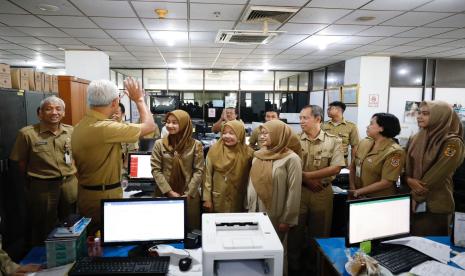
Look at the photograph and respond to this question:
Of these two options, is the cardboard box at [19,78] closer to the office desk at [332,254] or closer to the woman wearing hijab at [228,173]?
the woman wearing hijab at [228,173]

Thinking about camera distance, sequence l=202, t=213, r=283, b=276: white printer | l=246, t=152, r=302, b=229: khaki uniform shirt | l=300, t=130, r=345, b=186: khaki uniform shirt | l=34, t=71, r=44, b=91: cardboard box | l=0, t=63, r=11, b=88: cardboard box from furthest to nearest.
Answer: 1. l=34, t=71, r=44, b=91: cardboard box
2. l=0, t=63, r=11, b=88: cardboard box
3. l=300, t=130, r=345, b=186: khaki uniform shirt
4. l=246, t=152, r=302, b=229: khaki uniform shirt
5. l=202, t=213, r=283, b=276: white printer

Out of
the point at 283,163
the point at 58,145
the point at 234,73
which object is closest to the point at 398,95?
the point at 234,73

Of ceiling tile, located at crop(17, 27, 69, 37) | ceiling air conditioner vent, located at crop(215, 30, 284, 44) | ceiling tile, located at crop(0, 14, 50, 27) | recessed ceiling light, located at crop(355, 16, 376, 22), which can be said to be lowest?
ceiling air conditioner vent, located at crop(215, 30, 284, 44)

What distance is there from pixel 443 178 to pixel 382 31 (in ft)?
9.04

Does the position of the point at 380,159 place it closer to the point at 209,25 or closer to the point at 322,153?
the point at 322,153

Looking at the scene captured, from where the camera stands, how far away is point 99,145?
6.28 feet

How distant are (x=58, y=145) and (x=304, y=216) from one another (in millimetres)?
2487

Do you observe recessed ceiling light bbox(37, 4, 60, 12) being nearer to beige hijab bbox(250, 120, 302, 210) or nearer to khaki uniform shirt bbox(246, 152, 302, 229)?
beige hijab bbox(250, 120, 302, 210)

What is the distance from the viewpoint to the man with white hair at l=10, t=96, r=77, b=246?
2.89 meters

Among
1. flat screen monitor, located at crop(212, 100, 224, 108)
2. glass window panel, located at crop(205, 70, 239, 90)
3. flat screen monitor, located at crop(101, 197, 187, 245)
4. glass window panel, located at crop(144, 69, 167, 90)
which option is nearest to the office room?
flat screen monitor, located at crop(101, 197, 187, 245)

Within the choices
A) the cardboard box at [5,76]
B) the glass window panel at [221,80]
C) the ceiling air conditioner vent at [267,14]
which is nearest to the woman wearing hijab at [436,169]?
the ceiling air conditioner vent at [267,14]

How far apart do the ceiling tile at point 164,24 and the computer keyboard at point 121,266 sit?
3.18 m

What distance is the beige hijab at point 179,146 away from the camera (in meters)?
2.58

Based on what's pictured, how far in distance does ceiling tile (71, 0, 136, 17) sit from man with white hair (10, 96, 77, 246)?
1.15 m
